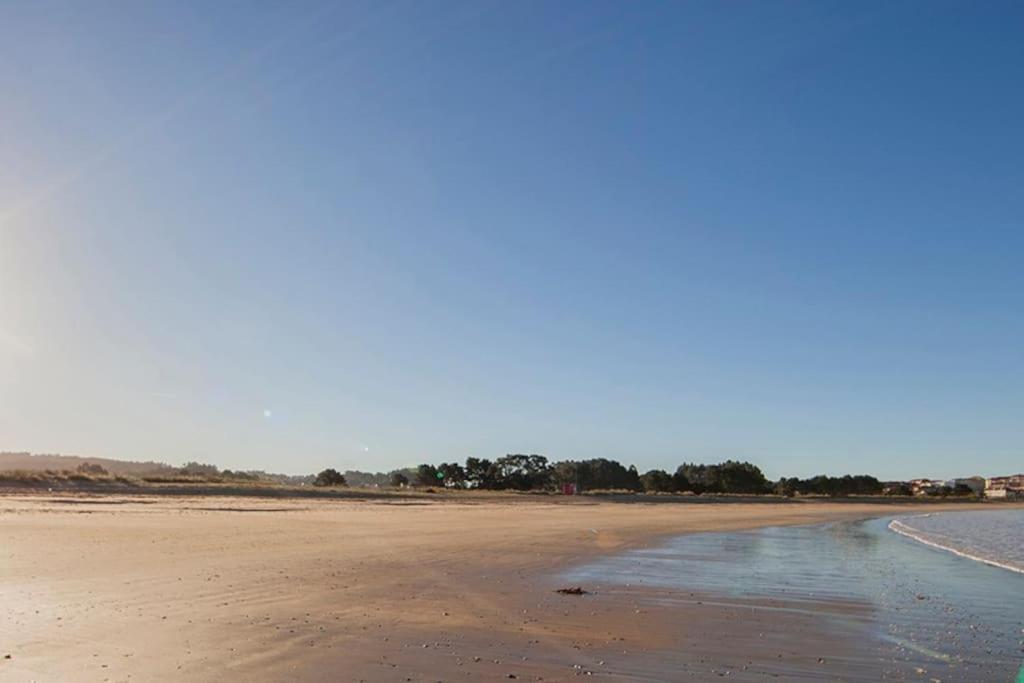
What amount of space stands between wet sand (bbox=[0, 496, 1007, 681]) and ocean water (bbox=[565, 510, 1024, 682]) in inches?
30.1

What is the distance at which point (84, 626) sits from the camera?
420 inches

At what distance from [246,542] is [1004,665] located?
19.8 m

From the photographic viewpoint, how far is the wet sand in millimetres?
8961

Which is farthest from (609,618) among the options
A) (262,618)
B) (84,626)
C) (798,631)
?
(84,626)

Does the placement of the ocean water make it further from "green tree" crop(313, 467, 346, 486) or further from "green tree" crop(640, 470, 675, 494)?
"green tree" crop(640, 470, 675, 494)

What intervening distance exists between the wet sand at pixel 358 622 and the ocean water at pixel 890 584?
764 millimetres

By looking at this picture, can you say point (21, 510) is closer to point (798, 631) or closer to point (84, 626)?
point (84, 626)

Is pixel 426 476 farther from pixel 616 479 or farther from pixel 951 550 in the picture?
pixel 951 550

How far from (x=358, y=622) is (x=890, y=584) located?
1335 cm

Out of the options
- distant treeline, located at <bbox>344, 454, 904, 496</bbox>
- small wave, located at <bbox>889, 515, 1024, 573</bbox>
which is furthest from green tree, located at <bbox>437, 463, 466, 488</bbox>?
small wave, located at <bbox>889, 515, 1024, 573</bbox>

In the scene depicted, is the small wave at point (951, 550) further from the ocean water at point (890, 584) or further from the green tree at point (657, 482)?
the green tree at point (657, 482)

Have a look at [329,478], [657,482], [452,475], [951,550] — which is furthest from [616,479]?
[951,550]

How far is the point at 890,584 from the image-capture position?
18.8 m

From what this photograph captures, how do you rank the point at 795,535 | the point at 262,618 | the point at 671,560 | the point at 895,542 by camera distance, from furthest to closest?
the point at 795,535
the point at 895,542
the point at 671,560
the point at 262,618
